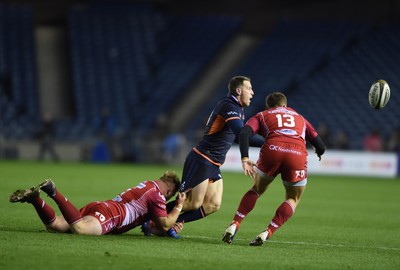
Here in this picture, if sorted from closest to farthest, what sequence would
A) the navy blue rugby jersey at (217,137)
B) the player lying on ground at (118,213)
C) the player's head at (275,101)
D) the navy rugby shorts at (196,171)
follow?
the player lying on ground at (118,213) < the player's head at (275,101) < the navy blue rugby jersey at (217,137) < the navy rugby shorts at (196,171)

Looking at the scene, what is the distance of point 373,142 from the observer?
2941cm

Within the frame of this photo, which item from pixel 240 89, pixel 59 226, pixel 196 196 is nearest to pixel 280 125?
pixel 240 89

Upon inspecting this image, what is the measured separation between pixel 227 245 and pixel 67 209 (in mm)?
1917

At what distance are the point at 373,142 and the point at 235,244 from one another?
2042cm

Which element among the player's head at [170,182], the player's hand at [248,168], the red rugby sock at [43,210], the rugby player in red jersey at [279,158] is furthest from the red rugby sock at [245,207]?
the red rugby sock at [43,210]

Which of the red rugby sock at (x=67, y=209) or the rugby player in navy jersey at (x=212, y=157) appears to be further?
the rugby player in navy jersey at (x=212, y=157)

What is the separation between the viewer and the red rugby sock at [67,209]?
9.47 meters

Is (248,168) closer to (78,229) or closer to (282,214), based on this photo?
(282,214)

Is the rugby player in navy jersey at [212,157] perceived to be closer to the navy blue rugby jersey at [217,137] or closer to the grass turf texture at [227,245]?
the navy blue rugby jersey at [217,137]

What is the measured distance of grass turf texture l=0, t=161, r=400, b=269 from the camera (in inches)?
314

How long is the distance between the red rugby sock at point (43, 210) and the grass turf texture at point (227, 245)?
201 millimetres

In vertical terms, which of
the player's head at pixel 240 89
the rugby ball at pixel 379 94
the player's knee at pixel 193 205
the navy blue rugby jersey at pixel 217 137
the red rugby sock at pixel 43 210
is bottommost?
the player's knee at pixel 193 205

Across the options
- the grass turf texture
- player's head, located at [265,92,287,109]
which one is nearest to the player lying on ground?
the grass turf texture

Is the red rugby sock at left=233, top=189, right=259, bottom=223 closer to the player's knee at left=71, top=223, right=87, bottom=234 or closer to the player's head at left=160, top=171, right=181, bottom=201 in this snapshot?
the player's head at left=160, top=171, right=181, bottom=201
